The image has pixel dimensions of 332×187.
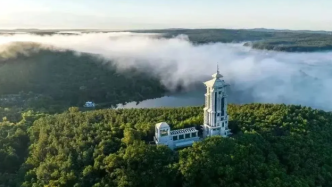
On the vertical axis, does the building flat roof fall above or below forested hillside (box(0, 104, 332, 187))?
above

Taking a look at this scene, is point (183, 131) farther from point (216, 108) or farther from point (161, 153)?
point (161, 153)

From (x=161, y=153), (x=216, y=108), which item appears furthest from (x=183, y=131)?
(x=161, y=153)

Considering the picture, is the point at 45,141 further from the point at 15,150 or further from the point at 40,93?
the point at 40,93

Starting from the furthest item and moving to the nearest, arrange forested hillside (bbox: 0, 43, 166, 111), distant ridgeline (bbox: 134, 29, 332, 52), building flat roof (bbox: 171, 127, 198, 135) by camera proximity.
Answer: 1. distant ridgeline (bbox: 134, 29, 332, 52)
2. forested hillside (bbox: 0, 43, 166, 111)
3. building flat roof (bbox: 171, 127, 198, 135)

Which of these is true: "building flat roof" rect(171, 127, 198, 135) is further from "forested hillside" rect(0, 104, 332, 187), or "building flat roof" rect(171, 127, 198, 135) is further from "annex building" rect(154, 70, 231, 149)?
"forested hillside" rect(0, 104, 332, 187)

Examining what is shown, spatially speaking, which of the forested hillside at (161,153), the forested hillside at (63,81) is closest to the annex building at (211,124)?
the forested hillside at (161,153)

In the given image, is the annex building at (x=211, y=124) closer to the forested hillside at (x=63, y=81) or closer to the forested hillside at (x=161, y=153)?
the forested hillside at (x=161, y=153)

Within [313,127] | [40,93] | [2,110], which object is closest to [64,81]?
[40,93]

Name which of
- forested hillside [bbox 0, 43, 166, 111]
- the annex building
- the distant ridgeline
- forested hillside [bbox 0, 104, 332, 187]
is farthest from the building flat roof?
the distant ridgeline
